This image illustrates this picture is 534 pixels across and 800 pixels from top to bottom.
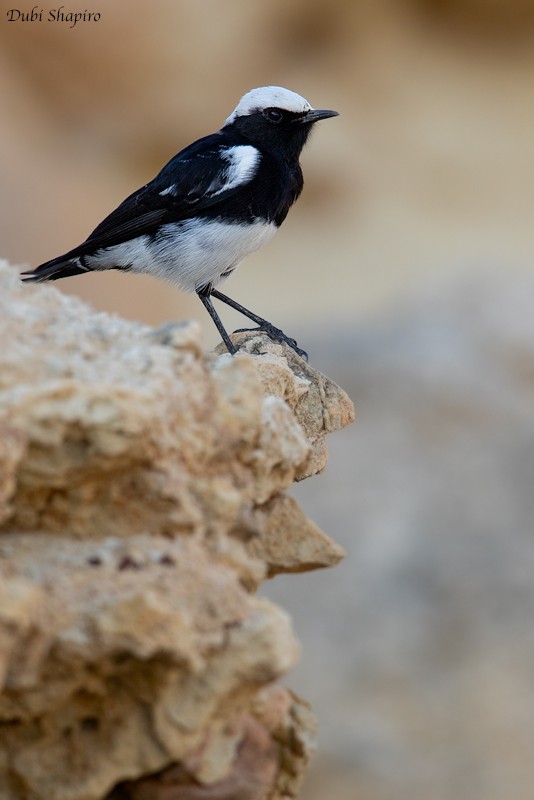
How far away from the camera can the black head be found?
22.4 feet

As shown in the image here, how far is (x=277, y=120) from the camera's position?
6.88 m

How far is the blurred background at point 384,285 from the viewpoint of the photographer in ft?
42.4

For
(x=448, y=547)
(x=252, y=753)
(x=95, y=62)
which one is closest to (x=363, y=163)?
(x=95, y=62)

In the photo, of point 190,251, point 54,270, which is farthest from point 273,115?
point 54,270

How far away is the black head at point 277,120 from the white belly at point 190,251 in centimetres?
54

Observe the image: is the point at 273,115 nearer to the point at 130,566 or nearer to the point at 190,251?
the point at 190,251

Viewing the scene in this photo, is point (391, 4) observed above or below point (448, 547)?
above

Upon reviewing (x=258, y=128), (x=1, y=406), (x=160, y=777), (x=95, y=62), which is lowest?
(x=160, y=777)

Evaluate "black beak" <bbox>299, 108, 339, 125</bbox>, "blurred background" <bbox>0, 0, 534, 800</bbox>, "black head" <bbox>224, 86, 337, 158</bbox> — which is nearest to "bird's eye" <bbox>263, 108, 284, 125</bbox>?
"black head" <bbox>224, 86, 337, 158</bbox>

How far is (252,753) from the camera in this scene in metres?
3.35

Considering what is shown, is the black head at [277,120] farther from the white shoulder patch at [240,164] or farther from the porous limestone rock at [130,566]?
the porous limestone rock at [130,566]

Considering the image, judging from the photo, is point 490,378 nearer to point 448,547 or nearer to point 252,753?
point 448,547

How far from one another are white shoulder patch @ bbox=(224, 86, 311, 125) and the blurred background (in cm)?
710

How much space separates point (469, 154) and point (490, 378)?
16.3 feet
